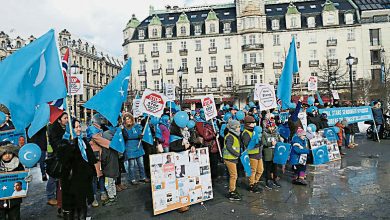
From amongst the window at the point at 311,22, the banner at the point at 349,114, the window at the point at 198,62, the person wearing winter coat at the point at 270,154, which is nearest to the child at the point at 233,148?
the person wearing winter coat at the point at 270,154

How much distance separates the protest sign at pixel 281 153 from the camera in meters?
7.21

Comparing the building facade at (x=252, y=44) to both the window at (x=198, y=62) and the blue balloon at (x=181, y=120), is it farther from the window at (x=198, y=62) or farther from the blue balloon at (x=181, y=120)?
the blue balloon at (x=181, y=120)

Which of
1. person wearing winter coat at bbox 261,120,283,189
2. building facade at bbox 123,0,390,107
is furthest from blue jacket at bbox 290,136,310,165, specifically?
building facade at bbox 123,0,390,107

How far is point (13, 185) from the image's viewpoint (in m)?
4.80

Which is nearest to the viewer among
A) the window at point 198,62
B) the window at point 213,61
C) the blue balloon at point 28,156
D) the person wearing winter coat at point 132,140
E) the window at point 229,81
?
the blue balloon at point 28,156

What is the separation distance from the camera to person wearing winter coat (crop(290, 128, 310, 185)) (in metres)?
7.21

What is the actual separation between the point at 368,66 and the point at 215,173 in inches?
1814

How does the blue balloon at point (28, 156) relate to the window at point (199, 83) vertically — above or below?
below

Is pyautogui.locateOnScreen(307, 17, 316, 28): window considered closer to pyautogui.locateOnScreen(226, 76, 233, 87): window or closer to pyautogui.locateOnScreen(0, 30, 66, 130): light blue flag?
pyautogui.locateOnScreen(226, 76, 233, 87): window

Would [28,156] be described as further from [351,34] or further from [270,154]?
[351,34]

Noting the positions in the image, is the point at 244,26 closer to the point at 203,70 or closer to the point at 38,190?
the point at 203,70

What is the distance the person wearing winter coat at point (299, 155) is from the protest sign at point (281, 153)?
16cm

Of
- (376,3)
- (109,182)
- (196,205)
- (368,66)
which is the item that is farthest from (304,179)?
(376,3)

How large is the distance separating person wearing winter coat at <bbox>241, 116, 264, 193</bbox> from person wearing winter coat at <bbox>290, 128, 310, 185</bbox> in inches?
41.6
